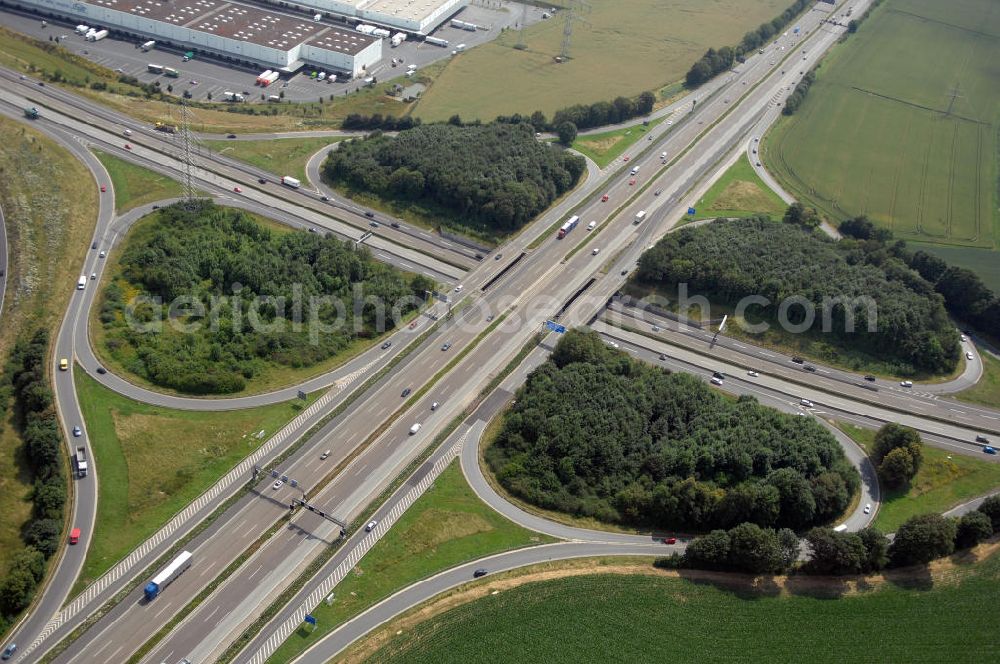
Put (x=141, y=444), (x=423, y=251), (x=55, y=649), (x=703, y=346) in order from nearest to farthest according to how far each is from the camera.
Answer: (x=55, y=649)
(x=141, y=444)
(x=703, y=346)
(x=423, y=251)

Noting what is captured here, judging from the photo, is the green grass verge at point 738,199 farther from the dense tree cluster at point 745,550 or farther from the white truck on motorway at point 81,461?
the white truck on motorway at point 81,461

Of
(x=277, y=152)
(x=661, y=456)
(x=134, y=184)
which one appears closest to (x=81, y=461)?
(x=134, y=184)

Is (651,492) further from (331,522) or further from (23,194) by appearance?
(23,194)

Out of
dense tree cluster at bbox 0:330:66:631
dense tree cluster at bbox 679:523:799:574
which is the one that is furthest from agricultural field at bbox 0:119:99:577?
dense tree cluster at bbox 679:523:799:574

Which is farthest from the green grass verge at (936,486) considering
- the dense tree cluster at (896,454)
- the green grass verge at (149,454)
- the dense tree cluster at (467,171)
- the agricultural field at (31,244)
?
the agricultural field at (31,244)

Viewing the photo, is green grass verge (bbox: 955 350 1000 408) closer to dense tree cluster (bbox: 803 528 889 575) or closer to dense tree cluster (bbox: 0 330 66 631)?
dense tree cluster (bbox: 803 528 889 575)

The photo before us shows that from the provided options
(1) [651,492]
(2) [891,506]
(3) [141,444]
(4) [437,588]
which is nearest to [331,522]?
(4) [437,588]

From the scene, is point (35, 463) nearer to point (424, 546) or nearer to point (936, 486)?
point (424, 546)
